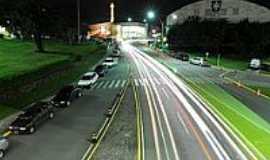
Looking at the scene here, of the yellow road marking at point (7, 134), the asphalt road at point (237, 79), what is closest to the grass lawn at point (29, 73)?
the yellow road marking at point (7, 134)

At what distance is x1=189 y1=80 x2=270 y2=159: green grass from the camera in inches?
1095

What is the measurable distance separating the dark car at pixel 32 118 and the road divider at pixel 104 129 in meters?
4.36

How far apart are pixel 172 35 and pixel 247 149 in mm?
86824

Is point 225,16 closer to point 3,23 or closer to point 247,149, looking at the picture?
point 3,23

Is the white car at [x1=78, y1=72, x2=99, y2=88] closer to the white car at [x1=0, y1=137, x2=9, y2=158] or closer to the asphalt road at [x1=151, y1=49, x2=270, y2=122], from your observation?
the asphalt road at [x1=151, y1=49, x2=270, y2=122]

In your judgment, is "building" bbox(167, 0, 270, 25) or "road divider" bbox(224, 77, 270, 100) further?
"building" bbox(167, 0, 270, 25)

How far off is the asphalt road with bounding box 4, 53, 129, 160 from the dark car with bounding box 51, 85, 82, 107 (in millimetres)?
552

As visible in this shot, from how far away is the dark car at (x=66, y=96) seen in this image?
36.7 m

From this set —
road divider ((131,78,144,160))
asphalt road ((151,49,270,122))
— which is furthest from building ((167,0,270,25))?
road divider ((131,78,144,160))

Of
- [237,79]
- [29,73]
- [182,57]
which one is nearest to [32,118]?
[29,73]

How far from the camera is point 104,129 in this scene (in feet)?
97.3

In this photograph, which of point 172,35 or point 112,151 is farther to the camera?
point 172,35

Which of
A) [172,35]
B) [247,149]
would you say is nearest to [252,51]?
[172,35]

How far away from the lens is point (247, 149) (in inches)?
1012
